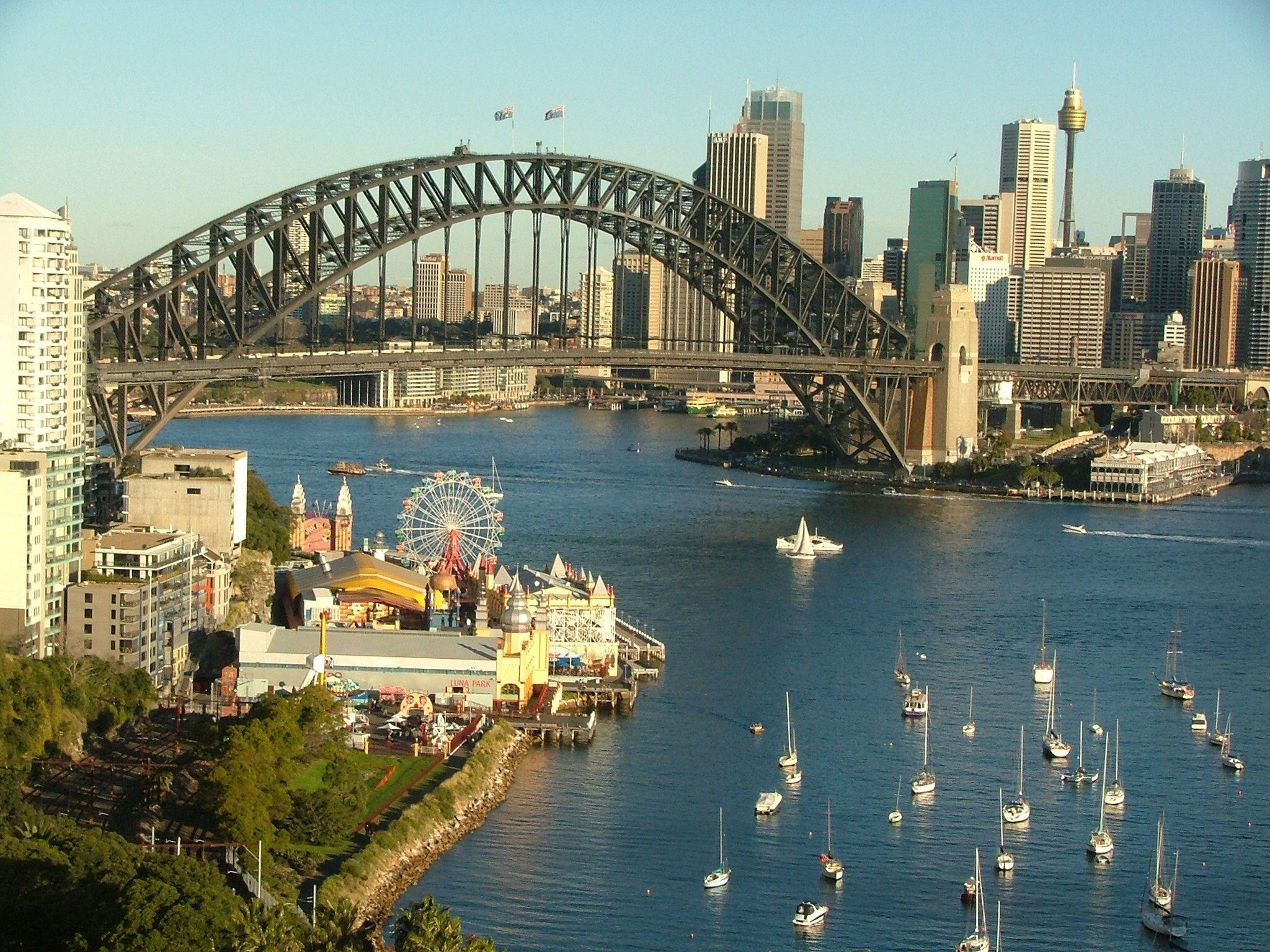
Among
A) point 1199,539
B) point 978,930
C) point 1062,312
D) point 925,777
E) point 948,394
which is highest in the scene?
point 1062,312

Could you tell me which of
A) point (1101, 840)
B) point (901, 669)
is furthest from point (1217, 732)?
point (1101, 840)

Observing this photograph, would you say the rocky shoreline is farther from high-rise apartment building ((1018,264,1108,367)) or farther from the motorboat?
high-rise apartment building ((1018,264,1108,367))

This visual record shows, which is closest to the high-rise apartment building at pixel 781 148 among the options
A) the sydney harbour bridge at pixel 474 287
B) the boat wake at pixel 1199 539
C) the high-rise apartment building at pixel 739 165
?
the high-rise apartment building at pixel 739 165

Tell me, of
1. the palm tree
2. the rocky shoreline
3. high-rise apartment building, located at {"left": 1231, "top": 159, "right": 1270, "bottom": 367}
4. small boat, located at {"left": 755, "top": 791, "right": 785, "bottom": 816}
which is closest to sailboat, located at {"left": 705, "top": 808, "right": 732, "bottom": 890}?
small boat, located at {"left": 755, "top": 791, "right": 785, "bottom": 816}

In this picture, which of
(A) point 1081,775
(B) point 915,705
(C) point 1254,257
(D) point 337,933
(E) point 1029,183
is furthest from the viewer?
(E) point 1029,183

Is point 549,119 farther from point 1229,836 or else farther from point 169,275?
point 1229,836

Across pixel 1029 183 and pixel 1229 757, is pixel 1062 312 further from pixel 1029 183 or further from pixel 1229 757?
pixel 1229 757
